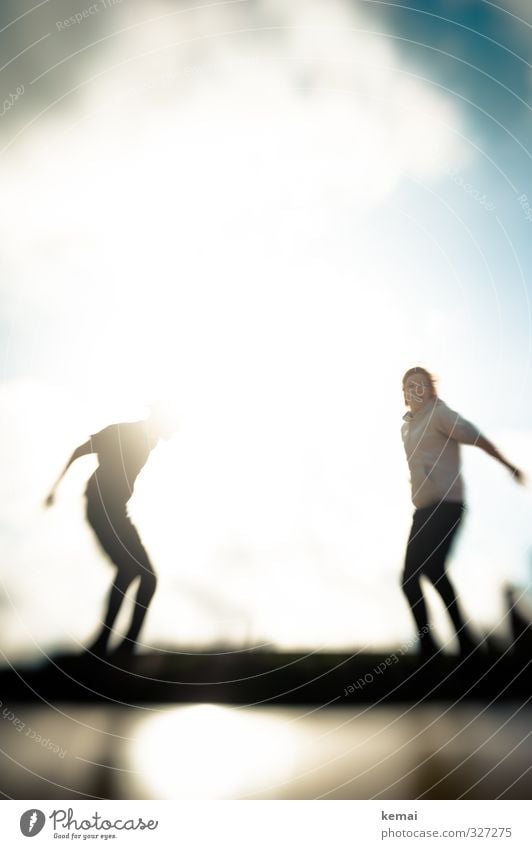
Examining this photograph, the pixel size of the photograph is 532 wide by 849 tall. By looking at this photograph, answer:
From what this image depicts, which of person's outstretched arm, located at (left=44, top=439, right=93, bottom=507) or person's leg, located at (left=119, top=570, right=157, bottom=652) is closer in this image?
person's leg, located at (left=119, top=570, right=157, bottom=652)

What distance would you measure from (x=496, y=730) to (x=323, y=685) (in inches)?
58.3

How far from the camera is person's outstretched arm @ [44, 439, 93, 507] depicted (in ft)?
12.0

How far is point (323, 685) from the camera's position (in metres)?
4.03

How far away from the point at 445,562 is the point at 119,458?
2.07 metres

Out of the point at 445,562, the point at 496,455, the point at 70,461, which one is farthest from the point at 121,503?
the point at 496,455

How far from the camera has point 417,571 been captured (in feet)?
11.2

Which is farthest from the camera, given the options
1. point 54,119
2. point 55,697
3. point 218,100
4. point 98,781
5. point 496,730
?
point 218,100

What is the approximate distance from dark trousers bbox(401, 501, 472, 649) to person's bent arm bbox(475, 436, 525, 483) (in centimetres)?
33

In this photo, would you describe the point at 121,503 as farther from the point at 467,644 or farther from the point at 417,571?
the point at 467,644
